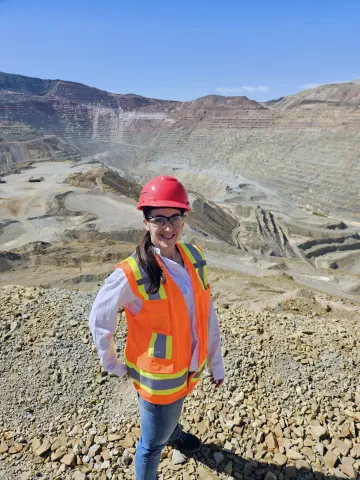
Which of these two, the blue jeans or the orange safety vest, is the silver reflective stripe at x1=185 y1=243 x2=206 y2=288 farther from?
the blue jeans

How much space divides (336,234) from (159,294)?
3285cm

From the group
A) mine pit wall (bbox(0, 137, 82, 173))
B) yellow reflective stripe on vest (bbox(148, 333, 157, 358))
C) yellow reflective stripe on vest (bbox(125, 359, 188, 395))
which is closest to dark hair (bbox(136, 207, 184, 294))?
yellow reflective stripe on vest (bbox(148, 333, 157, 358))

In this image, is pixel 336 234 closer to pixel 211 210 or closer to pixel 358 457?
pixel 211 210

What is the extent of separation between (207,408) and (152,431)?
4.08 feet

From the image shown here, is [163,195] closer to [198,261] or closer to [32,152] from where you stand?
[198,261]

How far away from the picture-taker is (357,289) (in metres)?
19.0

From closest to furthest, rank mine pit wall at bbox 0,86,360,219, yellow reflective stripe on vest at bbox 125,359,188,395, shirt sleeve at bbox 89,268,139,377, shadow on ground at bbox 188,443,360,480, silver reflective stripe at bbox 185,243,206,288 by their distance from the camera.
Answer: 1. shirt sleeve at bbox 89,268,139,377
2. yellow reflective stripe on vest at bbox 125,359,188,395
3. silver reflective stripe at bbox 185,243,206,288
4. shadow on ground at bbox 188,443,360,480
5. mine pit wall at bbox 0,86,360,219

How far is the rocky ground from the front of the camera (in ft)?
9.48

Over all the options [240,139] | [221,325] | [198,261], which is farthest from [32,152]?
[198,261]

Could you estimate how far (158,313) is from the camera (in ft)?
6.72

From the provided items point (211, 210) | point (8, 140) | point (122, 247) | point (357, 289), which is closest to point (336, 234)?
point (211, 210)

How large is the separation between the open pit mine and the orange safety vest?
1.17 metres

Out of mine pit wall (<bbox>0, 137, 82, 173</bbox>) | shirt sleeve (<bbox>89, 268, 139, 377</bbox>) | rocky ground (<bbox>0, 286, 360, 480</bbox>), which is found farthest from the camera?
mine pit wall (<bbox>0, 137, 82, 173</bbox>)

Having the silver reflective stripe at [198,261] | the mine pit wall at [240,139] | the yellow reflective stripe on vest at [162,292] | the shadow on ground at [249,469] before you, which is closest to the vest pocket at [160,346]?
the yellow reflective stripe on vest at [162,292]
